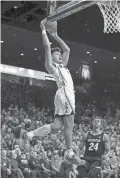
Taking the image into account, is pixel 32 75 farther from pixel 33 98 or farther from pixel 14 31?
pixel 14 31

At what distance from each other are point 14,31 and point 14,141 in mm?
4649

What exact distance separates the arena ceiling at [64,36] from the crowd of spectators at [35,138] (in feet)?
4.09

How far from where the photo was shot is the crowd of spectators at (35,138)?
11234 mm

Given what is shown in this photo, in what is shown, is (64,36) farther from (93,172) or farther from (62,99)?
(62,99)

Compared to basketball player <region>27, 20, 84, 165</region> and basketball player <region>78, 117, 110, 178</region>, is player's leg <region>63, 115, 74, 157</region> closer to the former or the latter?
basketball player <region>27, 20, 84, 165</region>

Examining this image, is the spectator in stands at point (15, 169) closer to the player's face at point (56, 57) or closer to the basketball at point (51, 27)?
the player's face at point (56, 57)

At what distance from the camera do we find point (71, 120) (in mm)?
6609

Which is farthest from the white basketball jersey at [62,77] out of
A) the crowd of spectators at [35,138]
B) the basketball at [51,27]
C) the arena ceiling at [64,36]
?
the arena ceiling at [64,36]

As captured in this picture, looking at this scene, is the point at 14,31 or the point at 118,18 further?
the point at 14,31

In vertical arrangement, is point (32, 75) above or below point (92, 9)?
below

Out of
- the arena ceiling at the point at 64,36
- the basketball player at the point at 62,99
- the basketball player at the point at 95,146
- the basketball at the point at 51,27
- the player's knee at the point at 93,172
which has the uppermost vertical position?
the arena ceiling at the point at 64,36

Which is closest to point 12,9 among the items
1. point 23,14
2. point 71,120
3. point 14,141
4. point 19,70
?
point 23,14

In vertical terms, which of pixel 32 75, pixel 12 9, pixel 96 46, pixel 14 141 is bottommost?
pixel 14 141

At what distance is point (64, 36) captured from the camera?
52.5 feet
